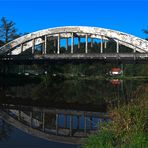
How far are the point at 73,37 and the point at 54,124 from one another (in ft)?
216

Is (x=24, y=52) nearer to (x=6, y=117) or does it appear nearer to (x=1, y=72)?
(x=1, y=72)

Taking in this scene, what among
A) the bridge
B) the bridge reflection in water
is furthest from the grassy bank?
the bridge

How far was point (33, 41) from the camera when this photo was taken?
8675 cm

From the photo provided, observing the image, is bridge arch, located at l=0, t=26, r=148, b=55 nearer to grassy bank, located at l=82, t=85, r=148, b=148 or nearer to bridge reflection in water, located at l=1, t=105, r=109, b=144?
bridge reflection in water, located at l=1, t=105, r=109, b=144

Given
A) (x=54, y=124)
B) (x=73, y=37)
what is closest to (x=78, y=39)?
(x=73, y=37)

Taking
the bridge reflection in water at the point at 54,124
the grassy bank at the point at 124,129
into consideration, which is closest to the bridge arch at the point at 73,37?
the bridge reflection in water at the point at 54,124

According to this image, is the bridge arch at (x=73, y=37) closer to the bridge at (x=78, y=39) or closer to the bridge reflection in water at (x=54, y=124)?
the bridge at (x=78, y=39)

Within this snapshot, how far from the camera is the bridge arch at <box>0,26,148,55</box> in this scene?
256ft

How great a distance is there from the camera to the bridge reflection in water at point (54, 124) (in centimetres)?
1670

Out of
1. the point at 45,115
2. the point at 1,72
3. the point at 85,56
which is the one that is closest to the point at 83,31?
the point at 85,56

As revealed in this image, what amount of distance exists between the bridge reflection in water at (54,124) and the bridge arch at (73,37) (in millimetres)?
51847

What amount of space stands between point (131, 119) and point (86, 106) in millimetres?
19090

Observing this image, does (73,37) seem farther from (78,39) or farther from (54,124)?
(54,124)

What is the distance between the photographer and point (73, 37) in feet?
280
